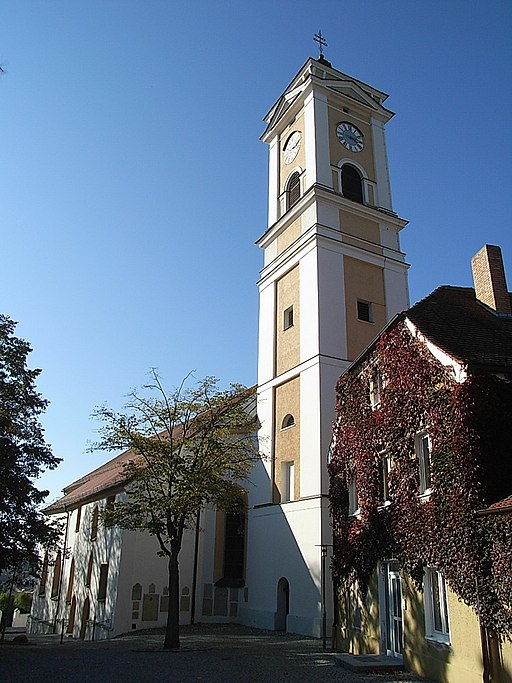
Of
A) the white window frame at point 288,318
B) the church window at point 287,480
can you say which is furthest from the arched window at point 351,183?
the church window at point 287,480

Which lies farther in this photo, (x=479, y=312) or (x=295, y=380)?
(x=295, y=380)

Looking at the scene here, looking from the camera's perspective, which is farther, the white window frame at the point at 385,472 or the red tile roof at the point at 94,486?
the red tile roof at the point at 94,486

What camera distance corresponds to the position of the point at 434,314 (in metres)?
16.3

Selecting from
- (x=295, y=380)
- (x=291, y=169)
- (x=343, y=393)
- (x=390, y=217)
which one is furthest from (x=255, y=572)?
A: (x=291, y=169)

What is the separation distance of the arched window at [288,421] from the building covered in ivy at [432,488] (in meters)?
7.00

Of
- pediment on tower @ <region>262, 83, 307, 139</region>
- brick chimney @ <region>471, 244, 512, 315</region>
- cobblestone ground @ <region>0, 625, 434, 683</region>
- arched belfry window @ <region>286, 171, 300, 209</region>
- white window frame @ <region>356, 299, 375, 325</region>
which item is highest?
pediment on tower @ <region>262, 83, 307, 139</region>

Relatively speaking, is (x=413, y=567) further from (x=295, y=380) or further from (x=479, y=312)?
(x=295, y=380)

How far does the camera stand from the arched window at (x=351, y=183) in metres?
30.7

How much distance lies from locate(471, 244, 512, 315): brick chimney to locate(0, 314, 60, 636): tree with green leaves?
1614cm

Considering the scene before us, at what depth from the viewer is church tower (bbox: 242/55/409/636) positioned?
23969mm

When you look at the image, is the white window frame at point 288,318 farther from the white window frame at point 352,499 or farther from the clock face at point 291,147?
the white window frame at point 352,499

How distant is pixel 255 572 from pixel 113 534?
21.3ft

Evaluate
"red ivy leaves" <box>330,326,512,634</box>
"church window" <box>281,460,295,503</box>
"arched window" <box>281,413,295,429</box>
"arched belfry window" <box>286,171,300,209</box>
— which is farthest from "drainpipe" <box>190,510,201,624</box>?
"arched belfry window" <box>286,171,300,209</box>

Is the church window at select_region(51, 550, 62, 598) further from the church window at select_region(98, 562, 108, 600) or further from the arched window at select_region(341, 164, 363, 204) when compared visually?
the arched window at select_region(341, 164, 363, 204)
